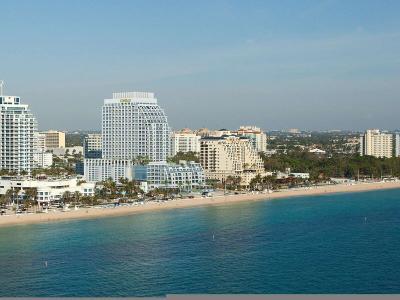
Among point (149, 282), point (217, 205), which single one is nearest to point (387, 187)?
point (217, 205)

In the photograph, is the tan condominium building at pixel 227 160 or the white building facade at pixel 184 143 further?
the white building facade at pixel 184 143

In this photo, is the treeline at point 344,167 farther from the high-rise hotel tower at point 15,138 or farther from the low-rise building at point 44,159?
the high-rise hotel tower at point 15,138

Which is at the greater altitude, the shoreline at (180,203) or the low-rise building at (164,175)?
the low-rise building at (164,175)

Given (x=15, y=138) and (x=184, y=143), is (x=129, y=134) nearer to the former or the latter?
(x=15, y=138)

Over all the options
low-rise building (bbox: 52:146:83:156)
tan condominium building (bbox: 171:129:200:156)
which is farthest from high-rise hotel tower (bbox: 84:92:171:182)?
low-rise building (bbox: 52:146:83:156)

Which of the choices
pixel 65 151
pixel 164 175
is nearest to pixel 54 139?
pixel 65 151

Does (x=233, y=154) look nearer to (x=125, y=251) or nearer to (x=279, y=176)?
(x=279, y=176)

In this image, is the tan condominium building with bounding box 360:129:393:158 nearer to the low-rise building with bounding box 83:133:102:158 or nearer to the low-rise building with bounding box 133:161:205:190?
the low-rise building with bounding box 83:133:102:158

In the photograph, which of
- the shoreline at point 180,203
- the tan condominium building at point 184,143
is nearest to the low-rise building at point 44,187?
the shoreline at point 180,203
